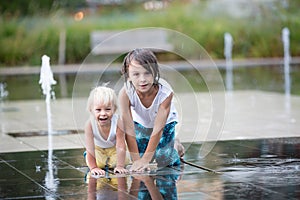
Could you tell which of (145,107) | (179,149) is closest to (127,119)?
(145,107)

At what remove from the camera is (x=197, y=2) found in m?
33.6

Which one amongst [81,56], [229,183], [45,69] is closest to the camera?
[229,183]

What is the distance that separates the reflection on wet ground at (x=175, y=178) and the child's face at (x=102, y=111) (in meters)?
0.50

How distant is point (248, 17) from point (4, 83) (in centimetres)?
1282

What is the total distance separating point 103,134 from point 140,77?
0.66 m

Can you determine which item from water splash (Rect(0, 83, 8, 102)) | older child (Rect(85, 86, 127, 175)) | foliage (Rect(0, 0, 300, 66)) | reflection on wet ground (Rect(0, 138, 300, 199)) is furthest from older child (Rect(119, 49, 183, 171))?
foliage (Rect(0, 0, 300, 66))

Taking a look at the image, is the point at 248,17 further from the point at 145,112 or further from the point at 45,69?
the point at 145,112

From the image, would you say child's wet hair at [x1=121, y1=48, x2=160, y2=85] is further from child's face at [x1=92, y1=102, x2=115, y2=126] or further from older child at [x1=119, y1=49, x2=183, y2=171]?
child's face at [x1=92, y1=102, x2=115, y2=126]

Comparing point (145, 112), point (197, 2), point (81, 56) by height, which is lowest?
point (145, 112)

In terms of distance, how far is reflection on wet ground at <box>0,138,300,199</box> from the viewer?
20.6 ft

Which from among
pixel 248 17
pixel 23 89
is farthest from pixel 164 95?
pixel 248 17

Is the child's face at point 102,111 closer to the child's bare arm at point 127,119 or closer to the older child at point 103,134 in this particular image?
the older child at point 103,134

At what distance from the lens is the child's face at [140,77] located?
7254 mm

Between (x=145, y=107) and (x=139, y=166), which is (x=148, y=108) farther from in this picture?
(x=139, y=166)
